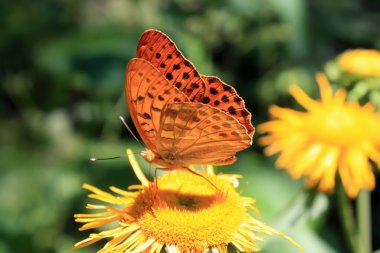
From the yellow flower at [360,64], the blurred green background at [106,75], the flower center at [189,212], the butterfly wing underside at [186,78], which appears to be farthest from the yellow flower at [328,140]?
the butterfly wing underside at [186,78]

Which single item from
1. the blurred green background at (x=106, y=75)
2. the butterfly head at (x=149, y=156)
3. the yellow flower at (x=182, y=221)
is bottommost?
the blurred green background at (x=106, y=75)

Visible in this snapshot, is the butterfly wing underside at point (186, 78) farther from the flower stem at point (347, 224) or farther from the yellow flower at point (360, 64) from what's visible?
the yellow flower at point (360, 64)

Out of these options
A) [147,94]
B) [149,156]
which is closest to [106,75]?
A: [149,156]

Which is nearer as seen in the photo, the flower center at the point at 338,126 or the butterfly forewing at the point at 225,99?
the butterfly forewing at the point at 225,99

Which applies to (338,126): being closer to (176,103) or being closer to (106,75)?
(176,103)

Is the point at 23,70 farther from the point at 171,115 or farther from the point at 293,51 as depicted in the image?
the point at 171,115

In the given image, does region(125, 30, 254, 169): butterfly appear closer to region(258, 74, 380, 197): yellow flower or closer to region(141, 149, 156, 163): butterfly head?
region(141, 149, 156, 163): butterfly head

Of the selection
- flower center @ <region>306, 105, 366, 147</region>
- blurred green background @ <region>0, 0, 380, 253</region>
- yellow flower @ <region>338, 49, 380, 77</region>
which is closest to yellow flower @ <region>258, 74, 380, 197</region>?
flower center @ <region>306, 105, 366, 147</region>
